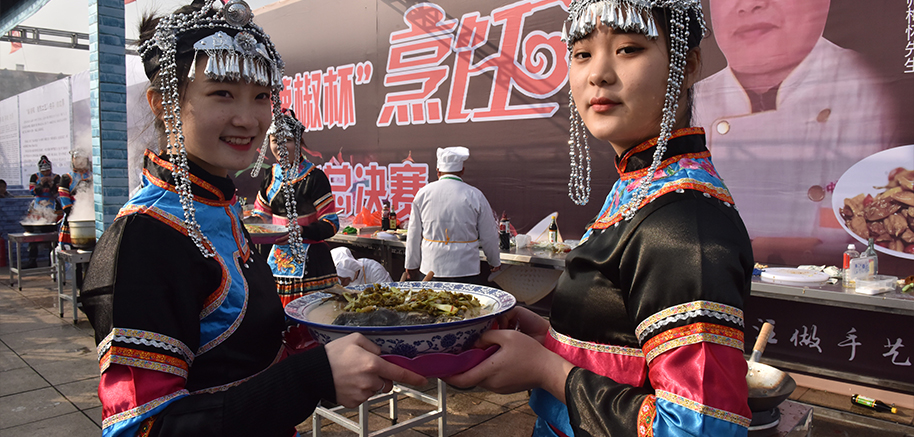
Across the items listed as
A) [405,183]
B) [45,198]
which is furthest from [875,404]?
[45,198]

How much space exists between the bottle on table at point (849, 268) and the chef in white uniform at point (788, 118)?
231 millimetres

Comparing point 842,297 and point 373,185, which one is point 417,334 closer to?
point 842,297

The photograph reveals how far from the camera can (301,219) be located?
427cm

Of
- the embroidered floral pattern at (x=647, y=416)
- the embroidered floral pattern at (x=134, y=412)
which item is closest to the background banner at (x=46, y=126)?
the embroidered floral pattern at (x=134, y=412)

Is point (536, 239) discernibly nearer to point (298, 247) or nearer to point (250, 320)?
point (298, 247)

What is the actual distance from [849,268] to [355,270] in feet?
12.9

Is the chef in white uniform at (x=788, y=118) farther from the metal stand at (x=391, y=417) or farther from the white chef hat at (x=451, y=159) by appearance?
the metal stand at (x=391, y=417)

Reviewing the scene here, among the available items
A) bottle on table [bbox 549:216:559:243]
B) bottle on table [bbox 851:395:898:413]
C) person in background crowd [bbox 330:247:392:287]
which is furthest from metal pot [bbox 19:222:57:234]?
bottle on table [bbox 851:395:898:413]

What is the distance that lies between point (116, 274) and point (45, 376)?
4.95 metres

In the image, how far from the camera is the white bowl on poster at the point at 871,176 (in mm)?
3688

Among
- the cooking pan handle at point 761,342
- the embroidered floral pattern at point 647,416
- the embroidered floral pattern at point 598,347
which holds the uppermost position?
the embroidered floral pattern at point 598,347

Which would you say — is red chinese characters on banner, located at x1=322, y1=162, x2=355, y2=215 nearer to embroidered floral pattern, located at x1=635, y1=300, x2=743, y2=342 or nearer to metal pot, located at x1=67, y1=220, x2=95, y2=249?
metal pot, located at x1=67, y1=220, x2=95, y2=249

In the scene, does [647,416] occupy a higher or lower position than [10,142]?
lower

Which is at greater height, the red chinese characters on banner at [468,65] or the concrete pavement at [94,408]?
the red chinese characters on banner at [468,65]
